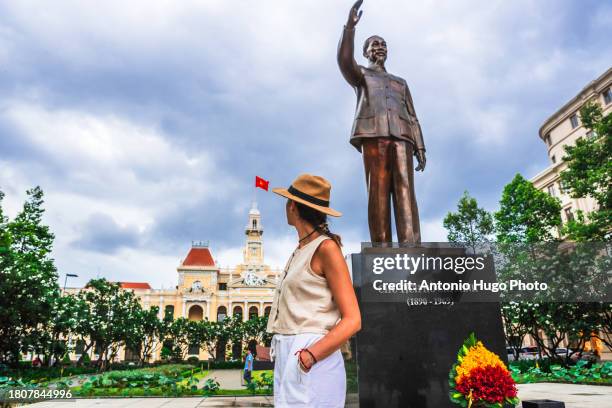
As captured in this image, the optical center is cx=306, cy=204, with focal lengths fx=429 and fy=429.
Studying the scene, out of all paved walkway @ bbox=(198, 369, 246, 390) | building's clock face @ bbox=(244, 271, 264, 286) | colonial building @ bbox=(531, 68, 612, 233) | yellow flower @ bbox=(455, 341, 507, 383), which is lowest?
paved walkway @ bbox=(198, 369, 246, 390)

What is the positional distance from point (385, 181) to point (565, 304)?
47.5ft

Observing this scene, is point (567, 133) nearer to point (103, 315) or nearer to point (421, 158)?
point (421, 158)

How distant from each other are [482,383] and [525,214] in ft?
70.3

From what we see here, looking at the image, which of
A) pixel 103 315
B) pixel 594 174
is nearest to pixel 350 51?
pixel 594 174

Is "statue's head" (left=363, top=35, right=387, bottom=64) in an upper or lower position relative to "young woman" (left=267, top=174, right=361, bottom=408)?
upper

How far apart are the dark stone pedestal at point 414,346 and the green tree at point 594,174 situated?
15.4 metres

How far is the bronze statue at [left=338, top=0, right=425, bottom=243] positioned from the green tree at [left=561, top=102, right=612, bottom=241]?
14384mm

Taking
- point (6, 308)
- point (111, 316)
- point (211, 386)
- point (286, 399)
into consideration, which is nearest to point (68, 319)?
point (111, 316)

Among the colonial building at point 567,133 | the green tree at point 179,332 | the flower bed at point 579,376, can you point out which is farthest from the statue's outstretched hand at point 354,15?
the green tree at point 179,332

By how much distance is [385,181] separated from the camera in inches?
201

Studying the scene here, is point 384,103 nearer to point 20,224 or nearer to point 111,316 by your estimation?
point 20,224

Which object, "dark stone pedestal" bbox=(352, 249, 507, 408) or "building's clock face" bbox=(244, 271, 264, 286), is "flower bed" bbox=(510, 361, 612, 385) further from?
"building's clock face" bbox=(244, 271, 264, 286)

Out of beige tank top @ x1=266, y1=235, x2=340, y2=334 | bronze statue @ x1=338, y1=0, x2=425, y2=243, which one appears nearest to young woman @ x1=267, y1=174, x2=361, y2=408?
beige tank top @ x1=266, y1=235, x2=340, y2=334

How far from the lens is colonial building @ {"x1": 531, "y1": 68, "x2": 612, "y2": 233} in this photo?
104 ft
